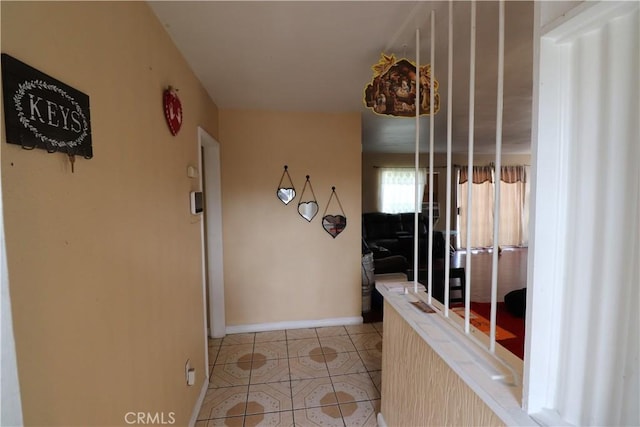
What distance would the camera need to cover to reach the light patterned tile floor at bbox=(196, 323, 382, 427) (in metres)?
1.99

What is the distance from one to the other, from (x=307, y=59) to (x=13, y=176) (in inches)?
63.5

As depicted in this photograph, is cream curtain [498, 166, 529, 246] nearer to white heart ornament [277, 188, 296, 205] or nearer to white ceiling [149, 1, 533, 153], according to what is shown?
white ceiling [149, 1, 533, 153]

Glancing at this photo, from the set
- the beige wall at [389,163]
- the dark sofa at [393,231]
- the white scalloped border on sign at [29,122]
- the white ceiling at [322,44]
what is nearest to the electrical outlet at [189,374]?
the white scalloped border on sign at [29,122]

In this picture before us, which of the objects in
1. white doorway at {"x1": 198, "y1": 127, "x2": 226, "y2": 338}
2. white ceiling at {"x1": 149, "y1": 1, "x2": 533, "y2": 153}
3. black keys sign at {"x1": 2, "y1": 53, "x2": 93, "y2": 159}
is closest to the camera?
black keys sign at {"x1": 2, "y1": 53, "x2": 93, "y2": 159}

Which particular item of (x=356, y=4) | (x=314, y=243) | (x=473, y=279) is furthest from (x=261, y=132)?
(x=473, y=279)

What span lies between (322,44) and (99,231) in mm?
1422

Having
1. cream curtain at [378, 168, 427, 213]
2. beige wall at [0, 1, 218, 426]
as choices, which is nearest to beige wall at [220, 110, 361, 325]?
beige wall at [0, 1, 218, 426]

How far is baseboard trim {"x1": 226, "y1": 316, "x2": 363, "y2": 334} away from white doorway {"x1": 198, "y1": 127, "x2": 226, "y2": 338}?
16 cm

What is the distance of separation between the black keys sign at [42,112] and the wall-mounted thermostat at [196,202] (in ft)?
3.71

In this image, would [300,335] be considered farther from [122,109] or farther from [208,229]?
[122,109]

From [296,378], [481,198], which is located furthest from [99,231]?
[481,198]

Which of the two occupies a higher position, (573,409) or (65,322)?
(65,322)

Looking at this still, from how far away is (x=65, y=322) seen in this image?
77 centimetres

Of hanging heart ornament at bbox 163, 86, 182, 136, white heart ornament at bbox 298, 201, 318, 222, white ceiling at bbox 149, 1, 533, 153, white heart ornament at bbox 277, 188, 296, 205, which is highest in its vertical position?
white ceiling at bbox 149, 1, 533, 153
